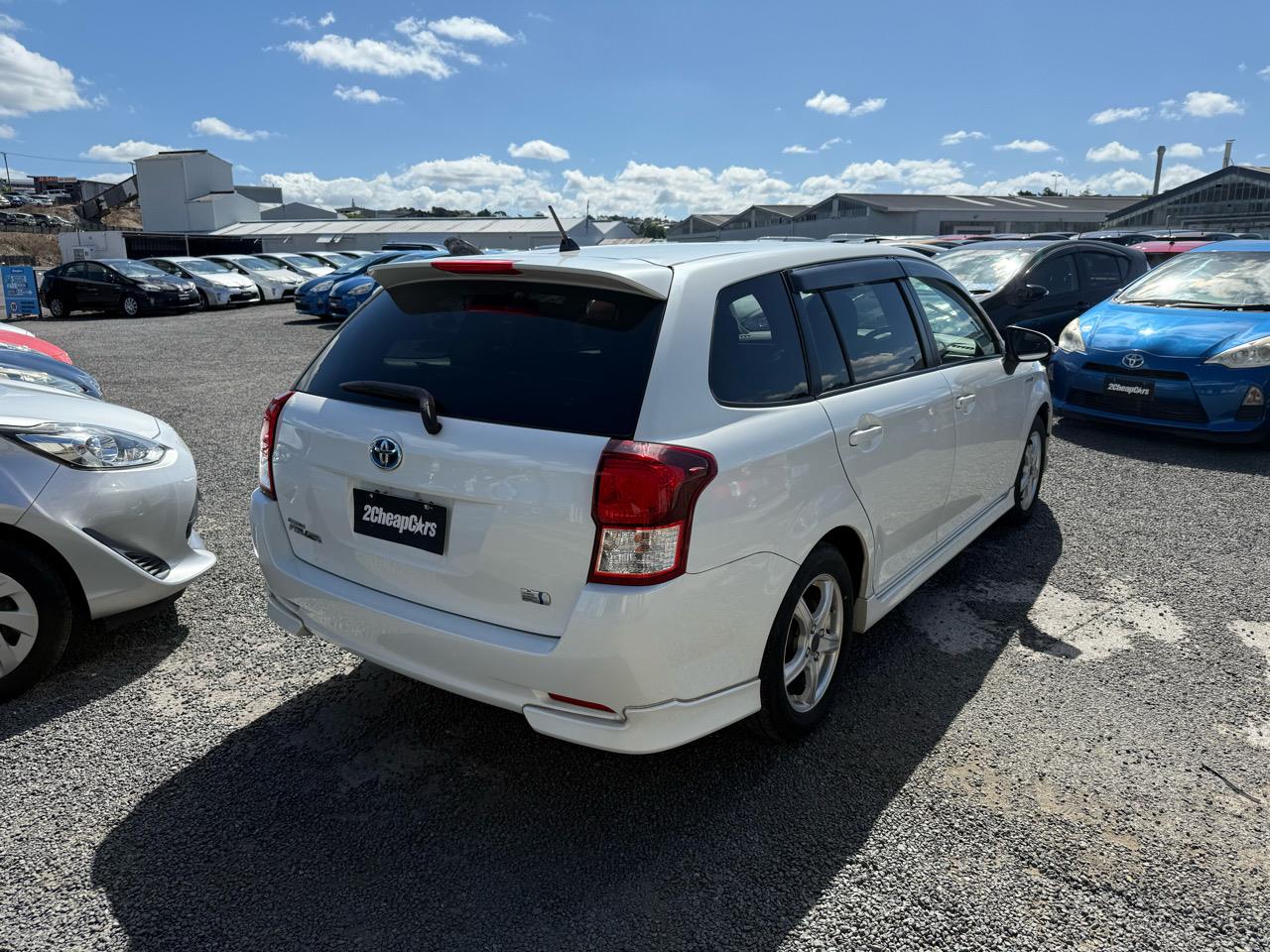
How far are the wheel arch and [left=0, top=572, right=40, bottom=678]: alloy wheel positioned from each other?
0.47ft

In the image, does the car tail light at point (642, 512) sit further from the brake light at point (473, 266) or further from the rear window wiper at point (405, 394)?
the brake light at point (473, 266)

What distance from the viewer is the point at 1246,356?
22.8 ft

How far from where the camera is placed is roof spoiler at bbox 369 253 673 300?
8.53 ft

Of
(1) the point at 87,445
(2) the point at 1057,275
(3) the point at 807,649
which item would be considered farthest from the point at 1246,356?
(1) the point at 87,445

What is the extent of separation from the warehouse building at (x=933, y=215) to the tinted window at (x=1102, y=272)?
40631 mm

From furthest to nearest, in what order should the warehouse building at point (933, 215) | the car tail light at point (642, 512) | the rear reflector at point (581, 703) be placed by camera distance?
the warehouse building at point (933, 215) < the rear reflector at point (581, 703) < the car tail light at point (642, 512)

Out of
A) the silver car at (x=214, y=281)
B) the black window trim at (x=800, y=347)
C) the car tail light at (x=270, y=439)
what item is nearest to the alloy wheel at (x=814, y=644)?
the black window trim at (x=800, y=347)

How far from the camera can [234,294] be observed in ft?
76.8

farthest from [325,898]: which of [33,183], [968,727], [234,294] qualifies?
[33,183]

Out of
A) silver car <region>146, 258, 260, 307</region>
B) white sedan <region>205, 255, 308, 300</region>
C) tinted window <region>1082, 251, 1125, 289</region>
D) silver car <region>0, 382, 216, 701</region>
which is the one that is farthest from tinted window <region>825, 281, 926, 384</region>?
white sedan <region>205, 255, 308, 300</region>

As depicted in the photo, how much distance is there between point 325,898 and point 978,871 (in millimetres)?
1833

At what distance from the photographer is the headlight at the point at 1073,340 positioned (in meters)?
7.81

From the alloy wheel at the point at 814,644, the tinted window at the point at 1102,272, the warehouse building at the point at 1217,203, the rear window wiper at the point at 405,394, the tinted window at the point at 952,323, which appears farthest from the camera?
the warehouse building at the point at 1217,203

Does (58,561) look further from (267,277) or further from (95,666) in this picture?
(267,277)
